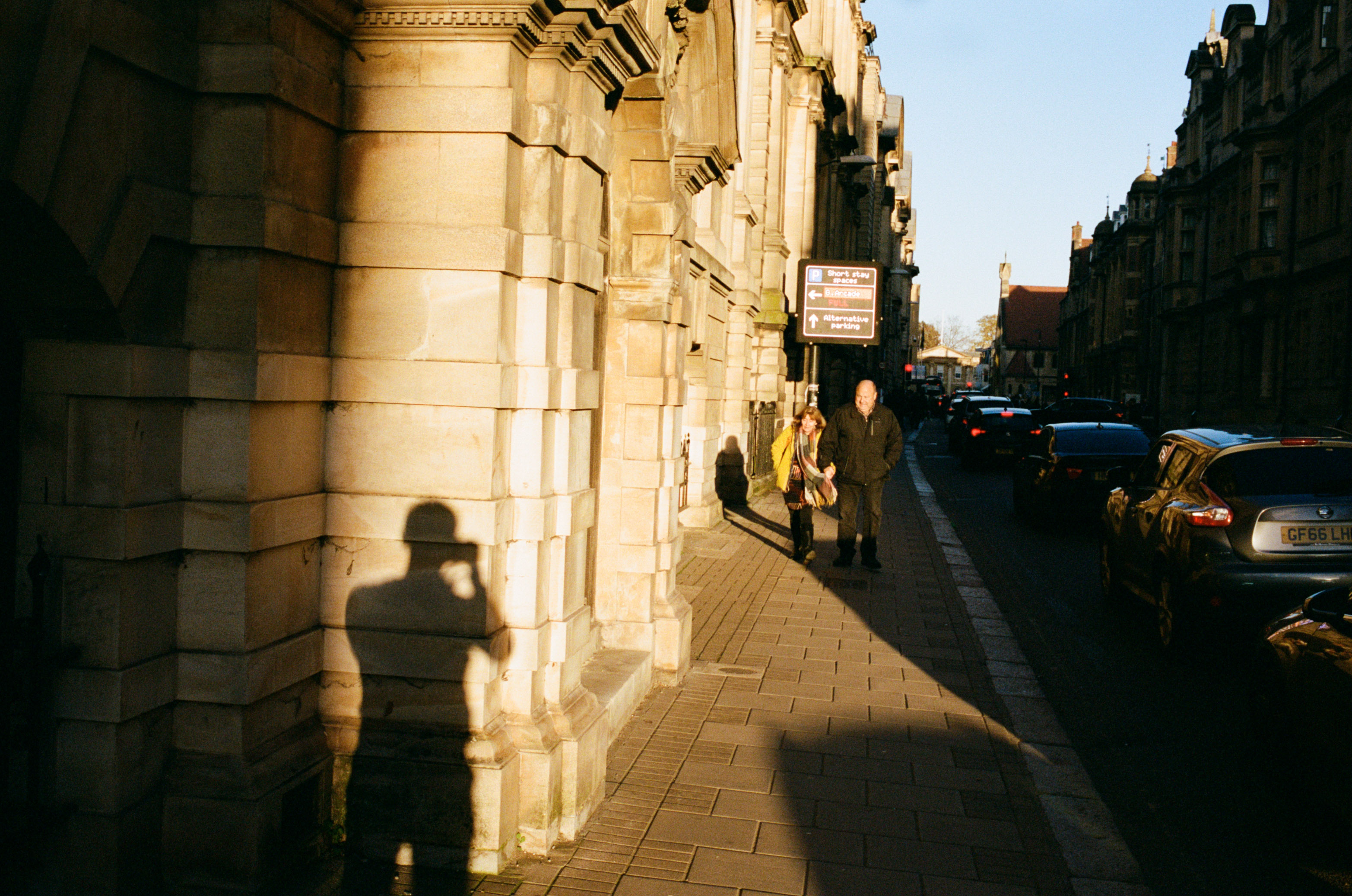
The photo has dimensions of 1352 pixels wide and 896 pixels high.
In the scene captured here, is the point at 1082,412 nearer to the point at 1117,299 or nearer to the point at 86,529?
the point at 86,529

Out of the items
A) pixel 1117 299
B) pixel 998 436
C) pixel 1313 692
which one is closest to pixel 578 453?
pixel 1313 692

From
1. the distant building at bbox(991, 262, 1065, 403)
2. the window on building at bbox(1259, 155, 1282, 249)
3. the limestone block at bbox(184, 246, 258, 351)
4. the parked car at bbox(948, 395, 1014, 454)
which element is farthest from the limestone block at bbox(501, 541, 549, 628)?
the distant building at bbox(991, 262, 1065, 403)

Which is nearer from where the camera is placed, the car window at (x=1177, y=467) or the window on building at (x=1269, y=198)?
the car window at (x=1177, y=467)

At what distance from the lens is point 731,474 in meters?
18.2

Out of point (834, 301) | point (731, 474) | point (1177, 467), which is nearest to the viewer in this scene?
point (1177, 467)

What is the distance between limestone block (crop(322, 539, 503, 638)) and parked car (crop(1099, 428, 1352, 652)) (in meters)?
5.13

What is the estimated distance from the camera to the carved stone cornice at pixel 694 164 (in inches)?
286

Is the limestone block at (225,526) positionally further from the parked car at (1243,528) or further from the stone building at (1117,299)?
the stone building at (1117,299)

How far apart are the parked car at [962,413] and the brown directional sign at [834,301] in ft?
32.5

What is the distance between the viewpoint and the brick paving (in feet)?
14.9

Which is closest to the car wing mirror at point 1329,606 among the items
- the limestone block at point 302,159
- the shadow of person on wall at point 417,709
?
the shadow of person on wall at point 417,709

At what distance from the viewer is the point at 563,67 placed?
4855mm

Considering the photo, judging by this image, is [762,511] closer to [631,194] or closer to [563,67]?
[631,194]

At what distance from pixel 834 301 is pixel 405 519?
19.5m
